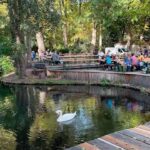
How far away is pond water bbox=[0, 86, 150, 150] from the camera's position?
15.9 meters

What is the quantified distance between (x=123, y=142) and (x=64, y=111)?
953cm

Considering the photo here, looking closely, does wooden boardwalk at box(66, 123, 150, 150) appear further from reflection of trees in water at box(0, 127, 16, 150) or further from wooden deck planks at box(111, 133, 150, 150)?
reflection of trees in water at box(0, 127, 16, 150)

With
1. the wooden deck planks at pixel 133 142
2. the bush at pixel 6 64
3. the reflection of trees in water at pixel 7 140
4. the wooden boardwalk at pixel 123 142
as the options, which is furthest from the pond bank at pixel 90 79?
the wooden deck planks at pixel 133 142

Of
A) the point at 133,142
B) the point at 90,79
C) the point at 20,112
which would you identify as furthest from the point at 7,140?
the point at 90,79

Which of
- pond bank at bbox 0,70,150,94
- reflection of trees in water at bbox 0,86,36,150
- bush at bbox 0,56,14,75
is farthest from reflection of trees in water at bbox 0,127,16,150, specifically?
pond bank at bbox 0,70,150,94

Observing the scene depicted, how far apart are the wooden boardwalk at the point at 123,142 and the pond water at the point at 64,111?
2.73 metres

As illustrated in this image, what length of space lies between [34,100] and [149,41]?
122 ft

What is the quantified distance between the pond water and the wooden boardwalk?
107 inches

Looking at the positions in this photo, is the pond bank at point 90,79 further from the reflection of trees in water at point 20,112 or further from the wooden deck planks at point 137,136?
the wooden deck planks at point 137,136

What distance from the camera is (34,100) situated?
25.4 m

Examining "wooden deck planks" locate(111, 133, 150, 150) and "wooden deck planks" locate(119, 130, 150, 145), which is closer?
"wooden deck planks" locate(111, 133, 150, 150)

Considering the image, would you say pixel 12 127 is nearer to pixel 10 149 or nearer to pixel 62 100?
pixel 10 149

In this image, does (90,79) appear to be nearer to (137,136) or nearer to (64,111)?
(64,111)

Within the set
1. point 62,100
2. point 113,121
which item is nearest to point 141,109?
point 113,121
